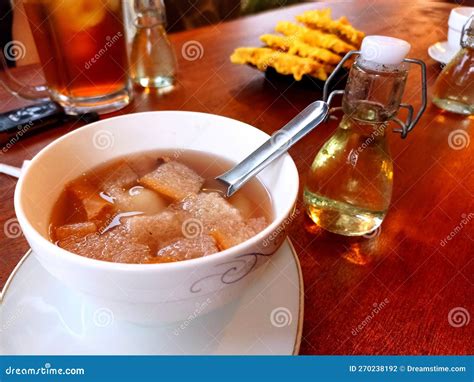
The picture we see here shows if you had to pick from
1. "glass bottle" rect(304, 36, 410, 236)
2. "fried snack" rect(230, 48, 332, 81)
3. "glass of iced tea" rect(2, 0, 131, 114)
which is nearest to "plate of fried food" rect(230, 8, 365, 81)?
"fried snack" rect(230, 48, 332, 81)

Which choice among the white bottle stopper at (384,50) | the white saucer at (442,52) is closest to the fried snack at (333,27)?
the white saucer at (442,52)

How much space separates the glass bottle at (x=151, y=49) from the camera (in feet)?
4.98

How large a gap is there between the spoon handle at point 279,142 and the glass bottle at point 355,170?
0.29ft

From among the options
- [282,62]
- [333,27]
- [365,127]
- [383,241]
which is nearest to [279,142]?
[365,127]

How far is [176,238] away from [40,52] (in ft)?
3.06

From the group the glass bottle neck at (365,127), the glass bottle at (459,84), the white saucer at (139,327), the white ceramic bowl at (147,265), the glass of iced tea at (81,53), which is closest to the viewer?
the white ceramic bowl at (147,265)

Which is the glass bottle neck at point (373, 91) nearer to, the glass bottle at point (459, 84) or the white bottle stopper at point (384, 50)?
the white bottle stopper at point (384, 50)

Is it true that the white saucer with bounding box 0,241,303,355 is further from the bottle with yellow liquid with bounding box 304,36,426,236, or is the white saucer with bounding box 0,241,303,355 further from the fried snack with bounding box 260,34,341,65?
the fried snack with bounding box 260,34,341,65

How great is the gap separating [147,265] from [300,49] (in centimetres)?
116

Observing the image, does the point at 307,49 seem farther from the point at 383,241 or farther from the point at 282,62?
the point at 383,241

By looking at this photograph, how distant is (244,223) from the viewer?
78 cm

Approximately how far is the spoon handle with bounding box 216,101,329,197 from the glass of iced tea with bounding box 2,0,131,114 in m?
0.72

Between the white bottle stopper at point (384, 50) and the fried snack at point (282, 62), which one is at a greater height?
the white bottle stopper at point (384, 50)
